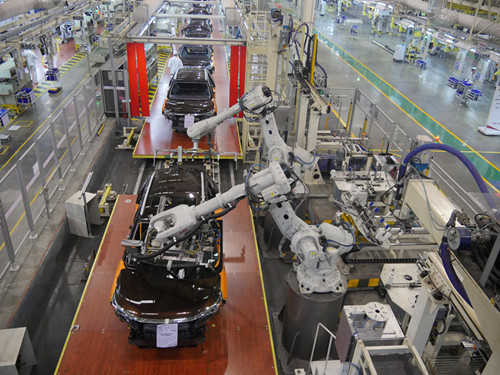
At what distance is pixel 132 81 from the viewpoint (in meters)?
12.0

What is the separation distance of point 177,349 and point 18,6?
8.92m

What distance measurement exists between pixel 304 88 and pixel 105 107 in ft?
23.4

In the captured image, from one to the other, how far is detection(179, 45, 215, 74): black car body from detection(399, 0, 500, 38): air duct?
8013 mm

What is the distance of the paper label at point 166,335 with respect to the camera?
16.3ft

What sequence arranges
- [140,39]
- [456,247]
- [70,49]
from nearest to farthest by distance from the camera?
[456,247], [140,39], [70,49]

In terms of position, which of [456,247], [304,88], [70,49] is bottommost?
[70,49]

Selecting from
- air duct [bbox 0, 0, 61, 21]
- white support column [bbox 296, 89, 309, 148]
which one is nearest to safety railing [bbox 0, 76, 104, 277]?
air duct [bbox 0, 0, 61, 21]

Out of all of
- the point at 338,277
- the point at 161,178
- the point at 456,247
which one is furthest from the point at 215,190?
the point at 456,247

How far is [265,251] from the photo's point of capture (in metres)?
7.95

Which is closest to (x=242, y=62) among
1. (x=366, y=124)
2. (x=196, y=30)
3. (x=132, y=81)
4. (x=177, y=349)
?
(x=132, y=81)

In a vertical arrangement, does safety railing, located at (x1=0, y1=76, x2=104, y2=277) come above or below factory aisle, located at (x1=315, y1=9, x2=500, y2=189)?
above

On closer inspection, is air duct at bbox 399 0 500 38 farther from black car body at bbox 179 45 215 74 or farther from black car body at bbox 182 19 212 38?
black car body at bbox 182 19 212 38

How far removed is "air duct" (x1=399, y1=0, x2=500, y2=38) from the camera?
1270cm

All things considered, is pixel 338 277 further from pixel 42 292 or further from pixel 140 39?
pixel 140 39
